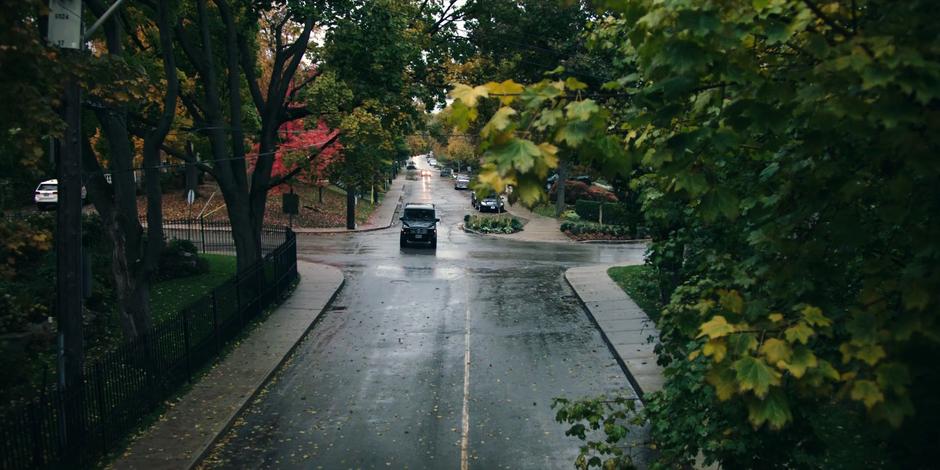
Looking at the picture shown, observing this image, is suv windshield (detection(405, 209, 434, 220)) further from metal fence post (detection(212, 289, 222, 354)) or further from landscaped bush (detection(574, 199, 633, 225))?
metal fence post (detection(212, 289, 222, 354))

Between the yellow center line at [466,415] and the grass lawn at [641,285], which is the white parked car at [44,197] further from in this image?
the yellow center line at [466,415]

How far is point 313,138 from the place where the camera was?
3994 centimetres

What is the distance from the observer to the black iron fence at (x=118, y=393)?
8.47 m

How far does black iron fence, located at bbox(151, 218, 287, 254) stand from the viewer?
1106 inches

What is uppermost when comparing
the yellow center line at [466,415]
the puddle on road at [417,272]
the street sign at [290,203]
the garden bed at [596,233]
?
the street sign at [290,203]

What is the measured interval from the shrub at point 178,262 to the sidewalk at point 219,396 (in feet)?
14.2

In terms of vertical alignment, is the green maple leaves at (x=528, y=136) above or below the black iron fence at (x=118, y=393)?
above

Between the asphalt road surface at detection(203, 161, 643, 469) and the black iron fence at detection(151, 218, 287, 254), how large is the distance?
3.84 meters

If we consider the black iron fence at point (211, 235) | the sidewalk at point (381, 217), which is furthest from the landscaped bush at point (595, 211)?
the black iron fence at point (211, 235)

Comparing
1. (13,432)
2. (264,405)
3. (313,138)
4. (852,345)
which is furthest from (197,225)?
(852,345)

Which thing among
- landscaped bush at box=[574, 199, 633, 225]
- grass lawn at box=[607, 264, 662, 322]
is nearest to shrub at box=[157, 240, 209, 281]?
grass lawn at box=[607, 264, 662, 322]

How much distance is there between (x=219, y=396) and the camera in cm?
1252

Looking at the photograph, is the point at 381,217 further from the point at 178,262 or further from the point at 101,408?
the point at 101,408

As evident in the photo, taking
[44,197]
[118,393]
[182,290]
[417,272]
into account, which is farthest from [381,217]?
[118,393]
